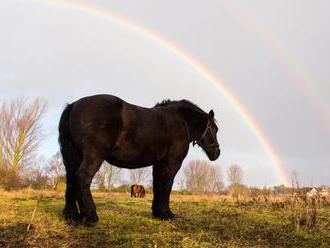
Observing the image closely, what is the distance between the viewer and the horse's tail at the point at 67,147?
6750mm

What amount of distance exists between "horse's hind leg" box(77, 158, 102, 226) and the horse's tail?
0.43 meters

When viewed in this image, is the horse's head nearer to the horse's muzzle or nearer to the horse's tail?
the horse's muzzle

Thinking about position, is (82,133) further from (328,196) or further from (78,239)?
(328,196)

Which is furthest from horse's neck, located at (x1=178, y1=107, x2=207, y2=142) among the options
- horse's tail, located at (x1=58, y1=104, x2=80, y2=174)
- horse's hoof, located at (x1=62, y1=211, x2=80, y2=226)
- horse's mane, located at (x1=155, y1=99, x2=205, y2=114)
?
horse's hoof, located at (x1=62, y1=211, x2=80, y2=226)

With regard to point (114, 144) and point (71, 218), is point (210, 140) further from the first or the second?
point (71, 218)

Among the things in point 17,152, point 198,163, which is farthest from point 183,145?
point 198,163

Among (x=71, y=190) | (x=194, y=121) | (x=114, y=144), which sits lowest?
(x=71, y=190)

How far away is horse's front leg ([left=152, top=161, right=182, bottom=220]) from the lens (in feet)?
25.7

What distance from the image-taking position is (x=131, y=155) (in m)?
7.09

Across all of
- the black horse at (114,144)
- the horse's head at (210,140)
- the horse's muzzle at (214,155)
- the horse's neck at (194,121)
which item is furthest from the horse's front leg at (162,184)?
the horse's muzzle at (214,155)

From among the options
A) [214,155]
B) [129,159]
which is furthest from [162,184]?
[214,155]

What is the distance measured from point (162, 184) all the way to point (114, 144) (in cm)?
184

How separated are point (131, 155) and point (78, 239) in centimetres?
231

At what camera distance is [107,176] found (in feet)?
171
